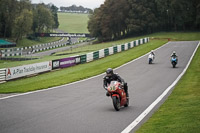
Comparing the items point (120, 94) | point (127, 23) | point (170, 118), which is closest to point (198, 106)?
point (170, 118)

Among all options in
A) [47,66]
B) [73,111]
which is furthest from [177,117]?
[47,66]

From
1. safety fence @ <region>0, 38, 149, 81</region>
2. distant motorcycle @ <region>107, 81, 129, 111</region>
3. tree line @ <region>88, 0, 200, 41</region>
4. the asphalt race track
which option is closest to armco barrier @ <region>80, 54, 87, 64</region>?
safety fence @ <region>0, 38, 149, 81</region>

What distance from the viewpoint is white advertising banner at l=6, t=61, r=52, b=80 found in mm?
27859

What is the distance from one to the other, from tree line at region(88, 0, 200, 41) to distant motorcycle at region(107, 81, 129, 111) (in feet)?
267

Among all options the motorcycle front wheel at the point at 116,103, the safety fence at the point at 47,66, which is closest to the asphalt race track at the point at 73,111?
the motorcycle front wheel at the point at 116,103

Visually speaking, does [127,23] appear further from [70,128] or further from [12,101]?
[70,128]

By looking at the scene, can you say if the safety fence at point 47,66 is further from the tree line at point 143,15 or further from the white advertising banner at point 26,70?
the tree line at point 143,15

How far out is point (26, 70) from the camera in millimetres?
29781

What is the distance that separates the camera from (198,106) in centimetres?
1296

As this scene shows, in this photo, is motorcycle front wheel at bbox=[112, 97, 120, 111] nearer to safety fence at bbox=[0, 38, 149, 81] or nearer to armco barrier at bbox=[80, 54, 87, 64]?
safety fence at bbox=[0, 38, 149, 81]

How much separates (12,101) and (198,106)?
8.86m

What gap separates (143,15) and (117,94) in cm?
8392

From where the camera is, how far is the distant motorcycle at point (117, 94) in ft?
43.1

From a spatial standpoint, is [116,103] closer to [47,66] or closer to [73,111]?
[73,111]
